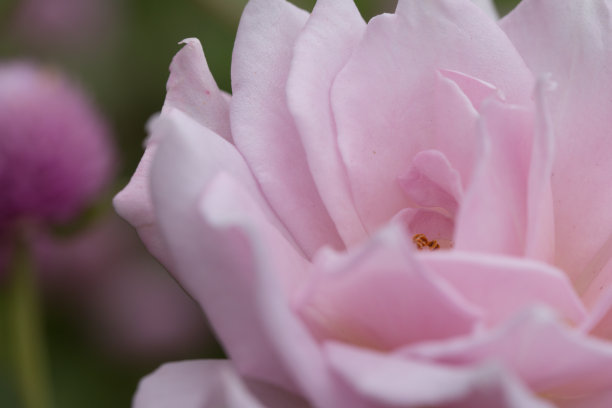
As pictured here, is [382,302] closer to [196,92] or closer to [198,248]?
[198,248]

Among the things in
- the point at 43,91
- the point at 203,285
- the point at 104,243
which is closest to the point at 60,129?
the point at 43,91

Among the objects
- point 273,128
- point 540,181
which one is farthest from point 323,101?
point 540,181

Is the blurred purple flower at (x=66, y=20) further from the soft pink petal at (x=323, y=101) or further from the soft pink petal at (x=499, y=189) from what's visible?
the soft pink petal at (x=499, y=189)

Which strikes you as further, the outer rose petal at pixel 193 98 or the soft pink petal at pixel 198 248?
the outer rose petal at pixel 193 98

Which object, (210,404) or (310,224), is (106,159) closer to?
(310,224)

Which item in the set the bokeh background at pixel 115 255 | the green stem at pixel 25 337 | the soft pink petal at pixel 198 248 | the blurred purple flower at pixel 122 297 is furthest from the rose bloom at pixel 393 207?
the blurred purple flower at pixel 122 297
